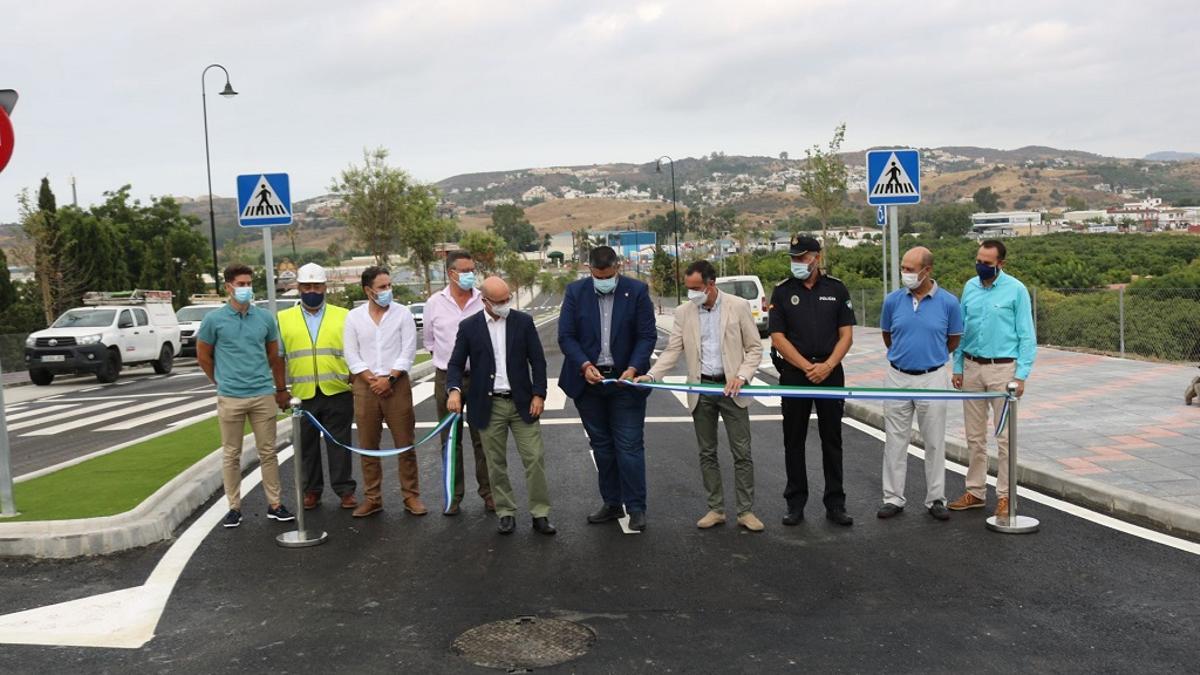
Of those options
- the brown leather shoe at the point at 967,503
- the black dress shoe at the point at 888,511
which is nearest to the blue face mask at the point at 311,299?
the black dress shoe at the point at 888,511

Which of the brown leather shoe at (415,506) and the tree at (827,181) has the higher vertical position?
the tree at (827,181)

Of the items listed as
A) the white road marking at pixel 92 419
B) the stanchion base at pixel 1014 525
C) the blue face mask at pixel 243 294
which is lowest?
the white road marking at pixel 92 419

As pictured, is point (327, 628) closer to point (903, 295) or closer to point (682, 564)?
point (682, 564)

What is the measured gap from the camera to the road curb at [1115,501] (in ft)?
21.8

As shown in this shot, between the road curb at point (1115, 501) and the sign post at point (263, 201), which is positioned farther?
the sign post at point (263, 201)

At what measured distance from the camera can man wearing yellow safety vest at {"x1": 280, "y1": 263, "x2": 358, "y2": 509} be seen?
8070mm

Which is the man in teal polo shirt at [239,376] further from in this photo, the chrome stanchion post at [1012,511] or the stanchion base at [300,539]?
the chrome stanchion post at [1012,511]

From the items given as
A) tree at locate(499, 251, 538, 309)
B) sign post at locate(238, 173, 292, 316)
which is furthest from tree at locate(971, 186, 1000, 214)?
sign post at locate(238, 173, 292, 316)

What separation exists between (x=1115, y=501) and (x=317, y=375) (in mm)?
6212

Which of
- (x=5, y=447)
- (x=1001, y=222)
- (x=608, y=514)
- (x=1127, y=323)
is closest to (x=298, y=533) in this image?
(x=608, y=514)

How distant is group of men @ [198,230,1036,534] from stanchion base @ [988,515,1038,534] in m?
0.13

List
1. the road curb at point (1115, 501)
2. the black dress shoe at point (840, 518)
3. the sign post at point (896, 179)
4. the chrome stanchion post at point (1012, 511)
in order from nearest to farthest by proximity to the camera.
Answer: the road curb at point (1115, 501)
the chrome stanchion post at point (1012, 511)
the black dress shoe at point (840, 518)
the sign post at point (896, 179)

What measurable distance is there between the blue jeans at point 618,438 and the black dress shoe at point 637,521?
2 cm

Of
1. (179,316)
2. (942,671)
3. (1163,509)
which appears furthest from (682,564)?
(179,316)
